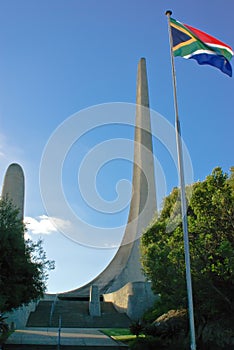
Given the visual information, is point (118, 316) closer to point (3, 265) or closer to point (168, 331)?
point (168, 331)

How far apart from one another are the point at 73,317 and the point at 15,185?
12.4 m

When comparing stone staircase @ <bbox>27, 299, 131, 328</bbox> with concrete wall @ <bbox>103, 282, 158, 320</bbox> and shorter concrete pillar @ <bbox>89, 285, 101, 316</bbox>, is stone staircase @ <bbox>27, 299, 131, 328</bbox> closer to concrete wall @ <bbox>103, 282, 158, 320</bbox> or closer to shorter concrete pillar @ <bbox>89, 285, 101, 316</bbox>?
shorter concrete pillar @ <bbox>89, 285, 101, 316</bbox>

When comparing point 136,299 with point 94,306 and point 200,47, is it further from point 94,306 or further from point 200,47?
point 200,47

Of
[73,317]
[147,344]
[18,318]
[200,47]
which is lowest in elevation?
[147,344]

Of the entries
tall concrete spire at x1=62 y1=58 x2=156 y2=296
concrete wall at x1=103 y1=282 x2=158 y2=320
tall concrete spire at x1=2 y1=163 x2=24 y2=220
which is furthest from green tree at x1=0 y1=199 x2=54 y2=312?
tall concrete spire at x1=62 y1=58 x2=156 y2=296

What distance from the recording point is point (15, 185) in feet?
101

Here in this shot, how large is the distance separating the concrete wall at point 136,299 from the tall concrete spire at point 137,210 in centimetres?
1042

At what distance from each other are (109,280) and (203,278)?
2616 centimetres

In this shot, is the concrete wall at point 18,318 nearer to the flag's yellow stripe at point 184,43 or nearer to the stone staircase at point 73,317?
the stone staircase at point 73,317

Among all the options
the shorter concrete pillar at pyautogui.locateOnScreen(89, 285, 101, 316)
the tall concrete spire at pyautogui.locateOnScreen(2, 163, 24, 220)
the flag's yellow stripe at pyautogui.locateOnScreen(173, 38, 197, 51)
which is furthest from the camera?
the tall concrete spire at pyautogui.locateOnScreen(2, 163, 24, 220)

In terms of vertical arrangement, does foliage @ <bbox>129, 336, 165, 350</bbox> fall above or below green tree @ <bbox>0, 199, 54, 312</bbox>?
below

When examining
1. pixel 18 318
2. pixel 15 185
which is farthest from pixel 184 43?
pixel 15 185

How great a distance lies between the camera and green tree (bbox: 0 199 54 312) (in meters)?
13.1

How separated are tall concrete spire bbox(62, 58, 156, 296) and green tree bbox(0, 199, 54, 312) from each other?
72.5ft
